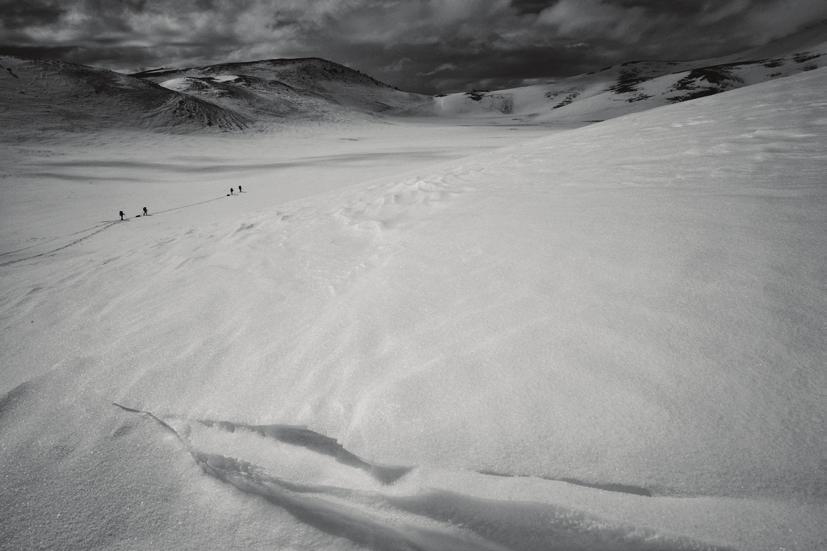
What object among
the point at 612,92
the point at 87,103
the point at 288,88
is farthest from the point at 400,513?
the point at 612,92

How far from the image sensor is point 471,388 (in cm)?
131

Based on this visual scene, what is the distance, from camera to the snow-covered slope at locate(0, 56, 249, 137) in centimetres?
3006

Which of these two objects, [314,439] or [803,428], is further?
[314,439]

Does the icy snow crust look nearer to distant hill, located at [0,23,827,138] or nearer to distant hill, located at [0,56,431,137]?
distant hill, located at [0,23,827,138]

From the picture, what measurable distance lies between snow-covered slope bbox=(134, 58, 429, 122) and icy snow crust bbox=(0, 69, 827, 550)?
55009 mm

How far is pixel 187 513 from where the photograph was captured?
1.15 meters

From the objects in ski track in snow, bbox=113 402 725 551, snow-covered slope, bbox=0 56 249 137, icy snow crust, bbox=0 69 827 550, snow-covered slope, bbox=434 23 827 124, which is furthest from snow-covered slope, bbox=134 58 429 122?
ski track in snow, bbox=113 402 725 551

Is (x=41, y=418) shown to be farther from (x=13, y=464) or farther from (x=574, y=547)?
(x=574, y=547)

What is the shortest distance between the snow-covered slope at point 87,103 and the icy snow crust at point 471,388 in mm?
36407

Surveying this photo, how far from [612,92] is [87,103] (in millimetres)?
101607

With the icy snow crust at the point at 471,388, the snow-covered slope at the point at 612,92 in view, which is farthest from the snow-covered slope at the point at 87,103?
the snow-covered slope at the point at 612,92

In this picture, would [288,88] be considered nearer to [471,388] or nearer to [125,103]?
[125,103]

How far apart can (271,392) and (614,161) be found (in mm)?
4061

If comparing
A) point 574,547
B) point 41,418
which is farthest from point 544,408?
point 41,418
